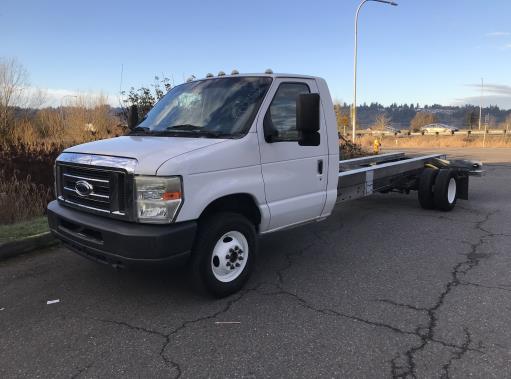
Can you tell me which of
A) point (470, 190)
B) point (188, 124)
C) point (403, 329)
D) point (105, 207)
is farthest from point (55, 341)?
point (470, 190)

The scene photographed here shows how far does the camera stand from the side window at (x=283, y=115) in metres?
4.51

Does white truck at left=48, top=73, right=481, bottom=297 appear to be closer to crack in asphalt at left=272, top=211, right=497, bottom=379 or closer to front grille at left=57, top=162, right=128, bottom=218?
front grille at left=57, top=162, right=128, bottom=218

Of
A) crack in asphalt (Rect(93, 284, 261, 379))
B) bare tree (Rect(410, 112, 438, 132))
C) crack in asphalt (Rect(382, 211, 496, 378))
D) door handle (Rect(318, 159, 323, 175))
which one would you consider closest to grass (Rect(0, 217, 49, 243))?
crack in asphalt (Rect(93, 284, 261, 379))

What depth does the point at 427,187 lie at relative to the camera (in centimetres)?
820

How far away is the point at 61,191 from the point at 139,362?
84.2 inches

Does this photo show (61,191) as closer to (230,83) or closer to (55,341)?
(55,341)

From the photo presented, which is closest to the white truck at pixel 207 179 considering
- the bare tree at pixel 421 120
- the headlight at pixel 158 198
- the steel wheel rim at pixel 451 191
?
the headlight at pixel 158 198

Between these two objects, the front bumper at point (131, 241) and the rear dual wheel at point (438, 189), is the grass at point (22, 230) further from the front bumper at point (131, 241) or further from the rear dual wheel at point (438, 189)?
the rear dual wheel at point (438, 189)

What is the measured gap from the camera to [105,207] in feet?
12.7

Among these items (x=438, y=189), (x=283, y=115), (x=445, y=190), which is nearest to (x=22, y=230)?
(x=283, y=115)

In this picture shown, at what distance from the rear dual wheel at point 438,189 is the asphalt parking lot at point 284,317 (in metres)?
2.05

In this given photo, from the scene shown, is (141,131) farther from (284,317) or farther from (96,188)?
(284,317)

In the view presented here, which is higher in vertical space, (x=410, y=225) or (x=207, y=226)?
(x=207, y=226)

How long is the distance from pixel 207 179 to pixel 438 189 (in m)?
5.71
